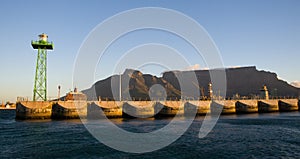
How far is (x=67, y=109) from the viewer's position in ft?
210

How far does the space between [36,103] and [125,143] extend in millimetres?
42862

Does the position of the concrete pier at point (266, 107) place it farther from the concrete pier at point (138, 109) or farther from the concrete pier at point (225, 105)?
the concrete pier at point (138, 109)

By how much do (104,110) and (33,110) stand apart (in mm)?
20213

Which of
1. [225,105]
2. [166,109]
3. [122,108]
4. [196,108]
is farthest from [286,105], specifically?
[122,108]

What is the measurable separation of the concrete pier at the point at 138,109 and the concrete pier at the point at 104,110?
99.3 inches

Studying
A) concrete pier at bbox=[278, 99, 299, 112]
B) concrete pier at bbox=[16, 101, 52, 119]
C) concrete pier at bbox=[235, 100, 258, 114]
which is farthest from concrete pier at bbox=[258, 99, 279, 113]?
concrete pier at bbox=[16, 101, 52, 119]

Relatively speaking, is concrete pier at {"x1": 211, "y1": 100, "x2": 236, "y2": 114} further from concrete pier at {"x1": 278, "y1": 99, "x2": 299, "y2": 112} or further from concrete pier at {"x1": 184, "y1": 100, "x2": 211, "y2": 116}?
concrete pier at {"x1": 278, "y1": 99, "x2": 299, "y2": 112}

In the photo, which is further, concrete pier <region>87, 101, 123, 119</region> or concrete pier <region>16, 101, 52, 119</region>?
concrete pier <region>87, 101, 123, 119</region>

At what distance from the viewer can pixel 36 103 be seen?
6169 centimetres

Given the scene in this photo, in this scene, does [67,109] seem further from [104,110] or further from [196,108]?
[196,108]

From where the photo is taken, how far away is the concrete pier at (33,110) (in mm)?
60888

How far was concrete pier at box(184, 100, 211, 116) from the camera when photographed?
8566 centimetres

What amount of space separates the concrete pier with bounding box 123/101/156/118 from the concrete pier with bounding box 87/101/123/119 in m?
2.52

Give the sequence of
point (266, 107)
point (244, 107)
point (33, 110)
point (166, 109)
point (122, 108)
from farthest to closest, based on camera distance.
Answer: point (266, 107)
point (244, 107)
point (166, 109)
point (122, 108)
point (33, 110)
